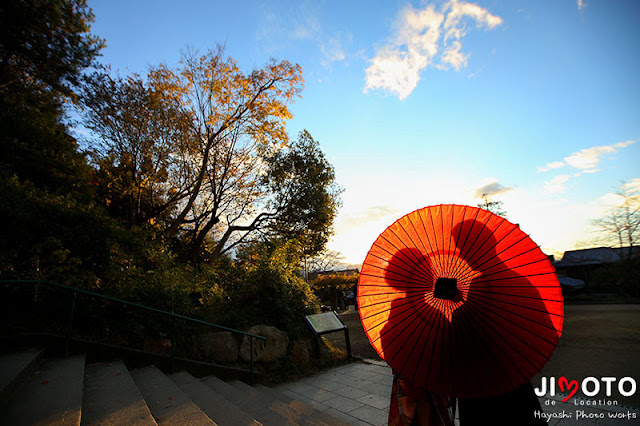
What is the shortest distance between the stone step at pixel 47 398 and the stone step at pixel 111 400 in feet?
0.54

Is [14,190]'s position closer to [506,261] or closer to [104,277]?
[104,277]

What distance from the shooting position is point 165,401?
11.5ft

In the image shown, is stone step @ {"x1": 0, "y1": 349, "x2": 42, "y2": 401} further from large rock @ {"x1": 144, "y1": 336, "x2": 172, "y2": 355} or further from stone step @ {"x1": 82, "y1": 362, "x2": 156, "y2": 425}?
large rock @ {"x1": 144, "y1": 336, "x2": 172, "y2": 355}

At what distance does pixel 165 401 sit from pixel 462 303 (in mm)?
3612

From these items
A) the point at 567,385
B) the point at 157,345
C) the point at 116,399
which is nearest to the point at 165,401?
the point at 116,399

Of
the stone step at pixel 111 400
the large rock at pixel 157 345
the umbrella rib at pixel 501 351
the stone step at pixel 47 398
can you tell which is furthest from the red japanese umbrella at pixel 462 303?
the large rock at pixel 157 345

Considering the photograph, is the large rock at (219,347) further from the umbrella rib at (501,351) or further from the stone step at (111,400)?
the umbrella rib at (501,351)

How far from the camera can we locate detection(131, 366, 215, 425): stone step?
302cm

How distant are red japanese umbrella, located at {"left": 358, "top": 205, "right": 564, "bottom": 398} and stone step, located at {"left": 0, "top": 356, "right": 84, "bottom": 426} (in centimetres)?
272

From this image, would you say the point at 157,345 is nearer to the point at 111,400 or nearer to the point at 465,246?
the point at 111,400

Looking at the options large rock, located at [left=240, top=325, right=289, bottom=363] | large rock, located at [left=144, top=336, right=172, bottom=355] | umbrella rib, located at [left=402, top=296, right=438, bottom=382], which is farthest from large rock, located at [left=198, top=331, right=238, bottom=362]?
umbrella rib, located at [left=402, top=296, right=438, bottom=382]

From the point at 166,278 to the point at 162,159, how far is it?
575cm

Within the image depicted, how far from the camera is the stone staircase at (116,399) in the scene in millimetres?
2668

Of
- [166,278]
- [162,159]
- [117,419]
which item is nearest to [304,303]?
[166,278]
